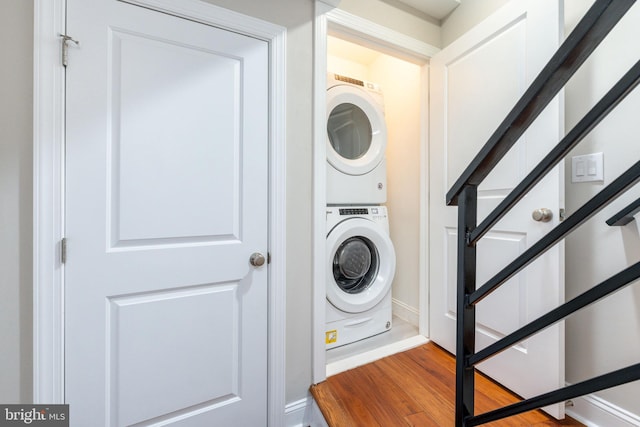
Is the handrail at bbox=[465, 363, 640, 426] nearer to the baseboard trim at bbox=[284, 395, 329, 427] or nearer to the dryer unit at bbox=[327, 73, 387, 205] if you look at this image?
the baseboard trim at bbox=[284, 395, 329, 427]

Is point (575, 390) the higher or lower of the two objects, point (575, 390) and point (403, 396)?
the higher

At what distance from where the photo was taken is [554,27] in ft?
3.84

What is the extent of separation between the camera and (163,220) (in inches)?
43.7

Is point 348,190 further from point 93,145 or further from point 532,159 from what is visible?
point 93,145

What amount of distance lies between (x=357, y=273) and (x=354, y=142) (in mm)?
928

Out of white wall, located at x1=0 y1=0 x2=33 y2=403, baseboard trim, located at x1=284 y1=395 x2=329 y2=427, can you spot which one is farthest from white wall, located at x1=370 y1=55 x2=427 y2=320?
white wall, located at x1=0 y1=0 x2=33 y2=403

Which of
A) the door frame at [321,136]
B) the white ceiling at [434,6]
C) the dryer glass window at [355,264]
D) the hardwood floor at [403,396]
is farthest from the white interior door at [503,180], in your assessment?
the door frame at [321,136]

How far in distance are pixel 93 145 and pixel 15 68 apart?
0.32 m

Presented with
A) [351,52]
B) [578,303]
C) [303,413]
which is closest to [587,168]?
[578,303]

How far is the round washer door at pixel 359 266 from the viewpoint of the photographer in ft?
5.68

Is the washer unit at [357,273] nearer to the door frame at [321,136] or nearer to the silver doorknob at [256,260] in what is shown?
the door frame at [321,136]

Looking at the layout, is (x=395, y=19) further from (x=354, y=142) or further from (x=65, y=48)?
(x=65, y=48)

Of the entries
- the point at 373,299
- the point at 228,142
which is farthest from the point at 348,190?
the point at 228,142

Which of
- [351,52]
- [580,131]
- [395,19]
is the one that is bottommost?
[580,131]
